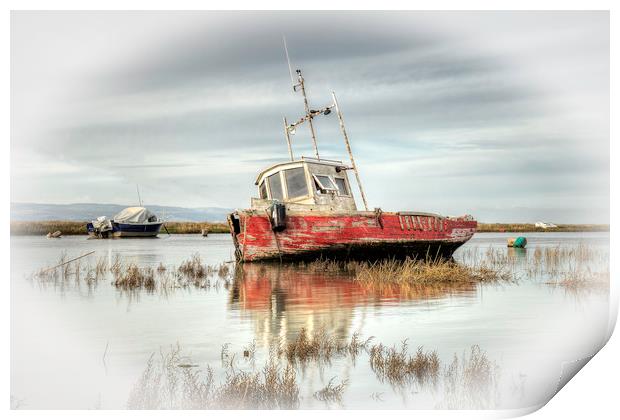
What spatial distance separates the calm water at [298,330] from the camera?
538cm

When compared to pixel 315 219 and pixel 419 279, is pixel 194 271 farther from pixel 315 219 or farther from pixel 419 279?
pixel 419 279

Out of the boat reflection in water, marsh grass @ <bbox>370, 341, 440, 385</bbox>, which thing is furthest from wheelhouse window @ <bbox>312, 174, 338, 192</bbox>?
marsh grass @ <bbox>370, 341, 440, 385</bbox>

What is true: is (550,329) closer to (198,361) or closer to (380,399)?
(380,399)

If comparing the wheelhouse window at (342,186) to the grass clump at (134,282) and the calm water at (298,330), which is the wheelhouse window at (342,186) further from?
the grass clump at (134,282)

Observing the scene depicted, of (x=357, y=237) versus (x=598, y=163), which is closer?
(x=598, y=163)


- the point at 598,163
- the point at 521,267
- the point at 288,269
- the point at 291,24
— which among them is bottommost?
the point at 521,267

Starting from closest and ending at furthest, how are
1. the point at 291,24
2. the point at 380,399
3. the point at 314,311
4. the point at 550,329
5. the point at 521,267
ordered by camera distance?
the point at 380,399 < the point at 291,24 < the point at 550,329 < the point at 314,311 < the point at 521,267

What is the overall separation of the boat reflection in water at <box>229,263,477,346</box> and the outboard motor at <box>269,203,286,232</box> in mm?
1242

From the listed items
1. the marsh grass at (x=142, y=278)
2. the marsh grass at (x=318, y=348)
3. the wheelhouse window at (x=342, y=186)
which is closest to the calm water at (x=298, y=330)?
the marsh grass at (x=318, y=348)

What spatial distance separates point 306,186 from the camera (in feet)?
51.4

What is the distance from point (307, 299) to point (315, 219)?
5248 millimetres

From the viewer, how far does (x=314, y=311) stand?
28.8 feet

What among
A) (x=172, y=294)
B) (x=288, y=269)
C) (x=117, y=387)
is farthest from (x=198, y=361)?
(x=288, y=269)
